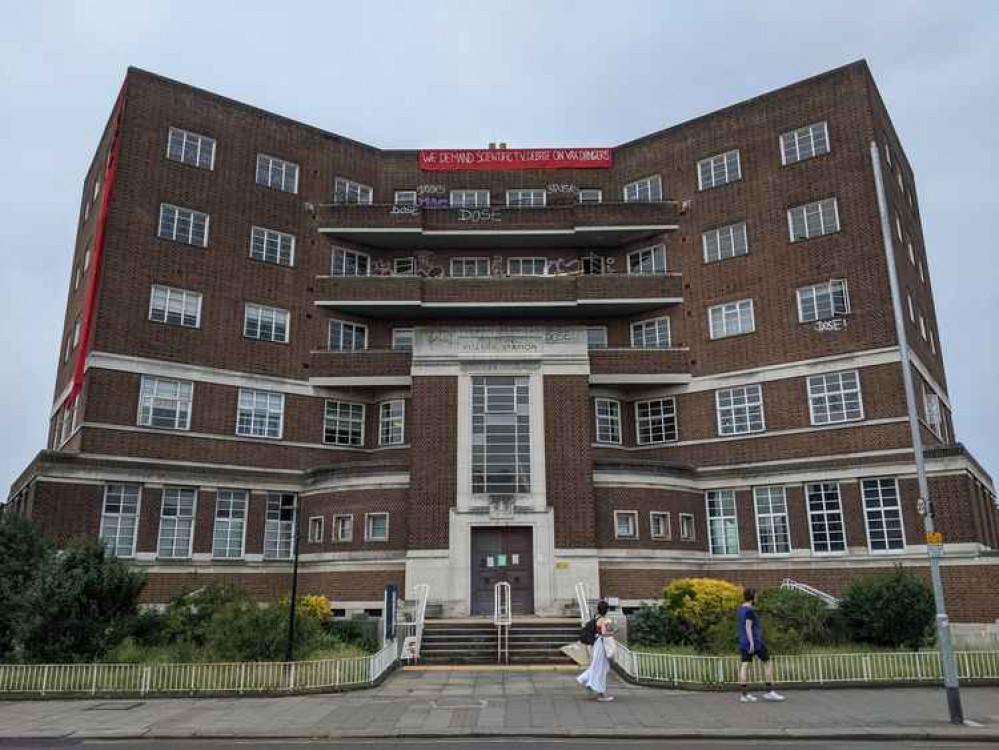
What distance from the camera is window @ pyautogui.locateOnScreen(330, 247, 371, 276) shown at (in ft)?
124

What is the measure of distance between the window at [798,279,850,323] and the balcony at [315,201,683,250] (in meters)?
7.05

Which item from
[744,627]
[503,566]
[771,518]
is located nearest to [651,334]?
[771,518]

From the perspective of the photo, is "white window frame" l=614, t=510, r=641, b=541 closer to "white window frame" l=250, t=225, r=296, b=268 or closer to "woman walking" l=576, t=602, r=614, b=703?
"woman walking" l=576, t=602, r=614, b=703

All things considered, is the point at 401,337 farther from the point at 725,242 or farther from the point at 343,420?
the point at 725,242

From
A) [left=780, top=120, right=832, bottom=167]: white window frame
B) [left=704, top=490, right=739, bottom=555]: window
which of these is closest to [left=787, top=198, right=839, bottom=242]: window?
[left=780, top=120, right=832, bottom=167]: white window frame

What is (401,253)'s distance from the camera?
39469 mm

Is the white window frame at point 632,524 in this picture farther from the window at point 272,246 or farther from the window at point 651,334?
the window at point 272,246

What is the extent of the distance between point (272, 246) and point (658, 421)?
61.9ft

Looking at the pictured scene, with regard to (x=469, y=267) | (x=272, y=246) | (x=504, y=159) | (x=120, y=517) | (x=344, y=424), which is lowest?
(x=120, y=517)

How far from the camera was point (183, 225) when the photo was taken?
112 feet

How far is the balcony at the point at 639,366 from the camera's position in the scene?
34.4 m

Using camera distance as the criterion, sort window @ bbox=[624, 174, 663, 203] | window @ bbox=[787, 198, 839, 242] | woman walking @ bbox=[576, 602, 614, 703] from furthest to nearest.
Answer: window @ bbox=[624, 174, 663, 203]
window @ bbox=[787, 198, 839, 242]
woman walking @ bbox=[576, 602, 614, 703]

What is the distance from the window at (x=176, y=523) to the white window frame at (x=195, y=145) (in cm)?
1409

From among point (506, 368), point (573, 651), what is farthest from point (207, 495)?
point (573, 651)
